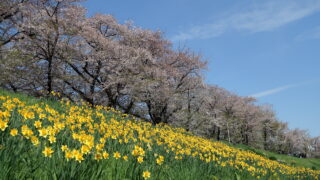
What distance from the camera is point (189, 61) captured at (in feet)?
84.1

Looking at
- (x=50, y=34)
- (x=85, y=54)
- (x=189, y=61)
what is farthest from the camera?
(x=189, y=61)

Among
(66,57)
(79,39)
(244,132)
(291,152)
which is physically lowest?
(291,152)

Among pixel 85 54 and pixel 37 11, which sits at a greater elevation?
pixel 37 11

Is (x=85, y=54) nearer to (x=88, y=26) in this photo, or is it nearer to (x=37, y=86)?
(x=88, y=26)

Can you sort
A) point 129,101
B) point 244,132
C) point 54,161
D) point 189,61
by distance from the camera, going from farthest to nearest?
point 244,132, point 189,61, point 129,101, point 54,161

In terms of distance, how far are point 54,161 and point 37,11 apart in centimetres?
1856

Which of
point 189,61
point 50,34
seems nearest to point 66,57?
point 50,34

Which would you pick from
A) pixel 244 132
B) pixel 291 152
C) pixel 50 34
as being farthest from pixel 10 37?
pixel 291 152

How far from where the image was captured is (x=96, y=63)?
68.8 ft

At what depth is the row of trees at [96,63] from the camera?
57.9ft

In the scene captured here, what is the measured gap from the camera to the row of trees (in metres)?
17.7

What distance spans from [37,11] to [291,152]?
221 feet

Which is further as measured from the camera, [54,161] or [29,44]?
[29,44]

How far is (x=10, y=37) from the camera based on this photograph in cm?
1831
